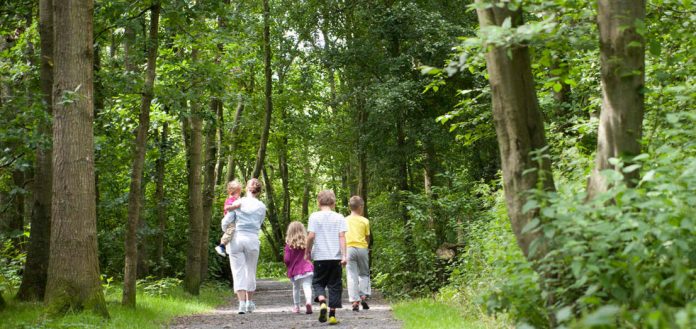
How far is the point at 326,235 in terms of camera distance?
11.4 meters

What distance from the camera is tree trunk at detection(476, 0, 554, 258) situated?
18.5ft

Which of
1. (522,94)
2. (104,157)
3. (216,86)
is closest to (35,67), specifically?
(104,157)

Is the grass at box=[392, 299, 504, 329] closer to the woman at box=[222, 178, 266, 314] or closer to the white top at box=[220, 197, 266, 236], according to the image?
the woman at box=[222, 178, 266, 314]

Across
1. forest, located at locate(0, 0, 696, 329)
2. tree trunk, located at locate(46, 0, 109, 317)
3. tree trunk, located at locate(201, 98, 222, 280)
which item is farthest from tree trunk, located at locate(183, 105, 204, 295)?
tree trunk, located at locate(46, 0, 109, 317)

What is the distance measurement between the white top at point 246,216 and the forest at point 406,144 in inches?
60.1

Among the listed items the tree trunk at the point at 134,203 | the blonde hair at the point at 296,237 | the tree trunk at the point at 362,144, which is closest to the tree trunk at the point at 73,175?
the tree trunk at the point at 134,203

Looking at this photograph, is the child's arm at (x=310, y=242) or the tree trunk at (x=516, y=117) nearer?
the tree trunk at (x=516, y=117)

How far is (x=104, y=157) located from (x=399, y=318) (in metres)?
6.92

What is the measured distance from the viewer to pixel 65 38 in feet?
32.9

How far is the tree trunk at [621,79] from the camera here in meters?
5.41

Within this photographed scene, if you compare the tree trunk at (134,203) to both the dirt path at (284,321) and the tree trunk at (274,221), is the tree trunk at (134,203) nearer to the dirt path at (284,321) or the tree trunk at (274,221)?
the dirt path at (284,321)

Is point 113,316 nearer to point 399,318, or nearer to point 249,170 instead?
point 399,318

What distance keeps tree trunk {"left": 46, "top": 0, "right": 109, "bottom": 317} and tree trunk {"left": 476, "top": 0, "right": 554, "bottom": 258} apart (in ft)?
20.0

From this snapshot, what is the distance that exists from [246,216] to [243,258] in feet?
2.37
